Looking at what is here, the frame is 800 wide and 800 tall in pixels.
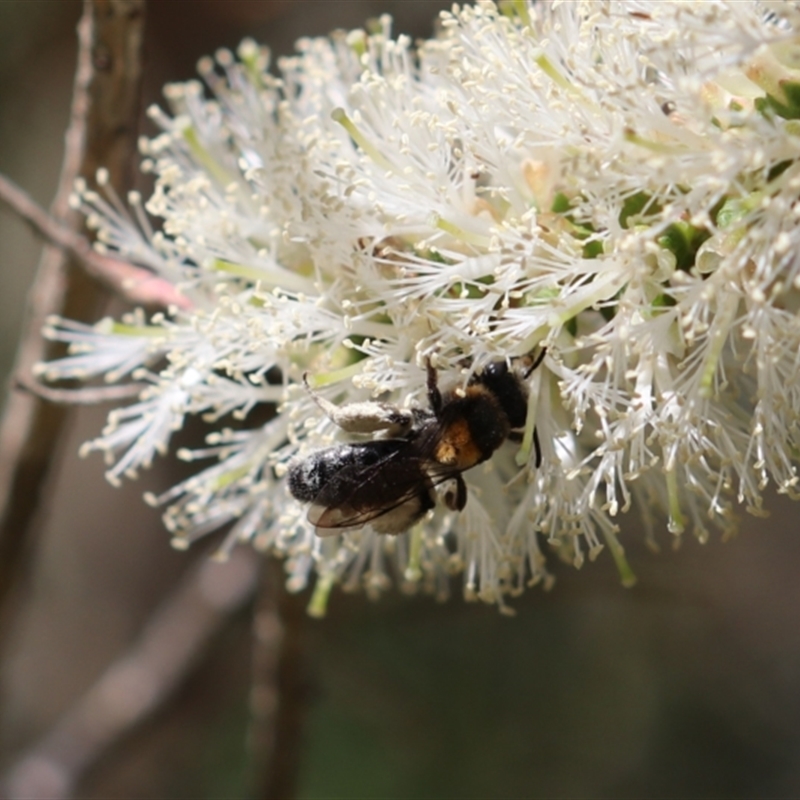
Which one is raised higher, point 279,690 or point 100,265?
point 100,265

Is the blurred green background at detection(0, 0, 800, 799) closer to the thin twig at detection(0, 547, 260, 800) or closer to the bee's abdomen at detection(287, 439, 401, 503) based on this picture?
the thin twig at detection(0, 547, 260, 800)

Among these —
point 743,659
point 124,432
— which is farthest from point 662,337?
point 743,659

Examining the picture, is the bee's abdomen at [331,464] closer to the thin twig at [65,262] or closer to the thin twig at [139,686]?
the thin twig at [65,262]

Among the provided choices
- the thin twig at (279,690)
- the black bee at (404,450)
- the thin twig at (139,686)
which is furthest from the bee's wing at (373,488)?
the thin twig at (139,686)

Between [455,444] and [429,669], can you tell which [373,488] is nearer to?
[455,444]

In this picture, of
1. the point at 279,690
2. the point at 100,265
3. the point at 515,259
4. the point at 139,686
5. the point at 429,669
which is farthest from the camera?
the point at 429,669

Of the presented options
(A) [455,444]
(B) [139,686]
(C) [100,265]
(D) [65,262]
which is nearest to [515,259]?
(A) [455,444]

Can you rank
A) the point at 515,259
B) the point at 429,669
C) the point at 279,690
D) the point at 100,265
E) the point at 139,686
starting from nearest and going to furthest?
1. the point at 515,259
2. the point at 100,265
3. the point at 279,690
4. the point at 139,686
5. the point at 429,669

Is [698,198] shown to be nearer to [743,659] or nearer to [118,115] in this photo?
[118,115]
